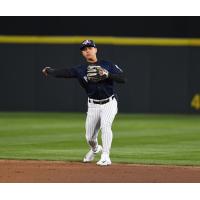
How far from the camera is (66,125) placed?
704 inches

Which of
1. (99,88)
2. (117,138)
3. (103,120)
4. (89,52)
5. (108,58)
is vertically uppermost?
(89,52)

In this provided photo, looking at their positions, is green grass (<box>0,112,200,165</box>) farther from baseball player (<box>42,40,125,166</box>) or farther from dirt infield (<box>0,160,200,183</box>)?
baseball player (<box>42,40,125,166</box>)

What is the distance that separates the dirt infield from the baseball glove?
1.19m

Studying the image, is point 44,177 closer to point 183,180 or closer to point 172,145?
point 183,180

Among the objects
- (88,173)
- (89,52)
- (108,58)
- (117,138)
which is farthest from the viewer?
(108,58)

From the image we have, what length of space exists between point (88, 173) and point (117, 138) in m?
5.72

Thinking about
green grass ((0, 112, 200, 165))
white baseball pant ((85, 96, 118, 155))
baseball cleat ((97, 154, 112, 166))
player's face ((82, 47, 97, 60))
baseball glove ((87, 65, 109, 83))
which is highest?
player's face ((82, 47, 97, 60))

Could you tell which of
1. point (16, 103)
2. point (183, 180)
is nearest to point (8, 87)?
point (16, 103)

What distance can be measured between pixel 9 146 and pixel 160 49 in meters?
9.93

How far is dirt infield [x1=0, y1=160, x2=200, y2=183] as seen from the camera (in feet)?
28.8

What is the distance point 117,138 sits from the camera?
1499 centimetres

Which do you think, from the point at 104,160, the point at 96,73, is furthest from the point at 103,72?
the point at 104,160

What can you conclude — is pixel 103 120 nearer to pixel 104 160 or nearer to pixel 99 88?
pixel 99 88

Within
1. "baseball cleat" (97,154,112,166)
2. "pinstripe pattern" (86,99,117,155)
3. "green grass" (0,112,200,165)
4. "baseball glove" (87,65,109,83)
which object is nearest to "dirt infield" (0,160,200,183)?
"baseball cleat" (97,154,112,166)
